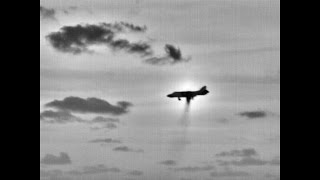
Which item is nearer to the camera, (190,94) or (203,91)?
(203,91)

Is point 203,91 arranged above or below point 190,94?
above
